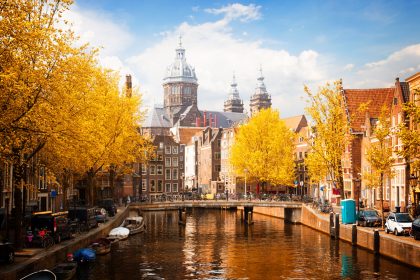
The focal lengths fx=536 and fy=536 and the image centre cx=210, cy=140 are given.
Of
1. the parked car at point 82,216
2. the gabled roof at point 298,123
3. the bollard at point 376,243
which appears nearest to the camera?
the bollard at point 376,243

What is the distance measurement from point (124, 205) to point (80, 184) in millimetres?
7598

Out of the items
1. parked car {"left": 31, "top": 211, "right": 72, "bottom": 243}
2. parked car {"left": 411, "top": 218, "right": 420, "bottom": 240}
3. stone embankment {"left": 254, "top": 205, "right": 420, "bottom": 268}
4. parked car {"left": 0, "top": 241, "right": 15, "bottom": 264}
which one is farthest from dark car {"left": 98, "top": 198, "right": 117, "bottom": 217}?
parked car {"left": 411, "top": 218, "right": 420, "bottom": 240}

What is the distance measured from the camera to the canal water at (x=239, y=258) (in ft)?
116

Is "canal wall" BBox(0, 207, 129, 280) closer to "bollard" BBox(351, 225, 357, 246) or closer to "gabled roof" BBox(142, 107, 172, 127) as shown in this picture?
"bollard" BBox(351, 225, 357, 246)

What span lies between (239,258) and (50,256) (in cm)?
1596

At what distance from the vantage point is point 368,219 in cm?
4922

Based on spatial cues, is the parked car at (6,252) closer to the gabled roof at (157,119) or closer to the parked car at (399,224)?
the parked car at (399,224)

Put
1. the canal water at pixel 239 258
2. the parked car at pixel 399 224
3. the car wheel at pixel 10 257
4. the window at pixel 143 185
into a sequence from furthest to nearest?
the window at pixel 143 185 < the parked car at pixel 399 224 < the canal water at pixel 239 258 < the car wheel at pixel 10 257

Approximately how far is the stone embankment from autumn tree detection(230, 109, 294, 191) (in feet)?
60.3

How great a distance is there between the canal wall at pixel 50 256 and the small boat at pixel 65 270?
0.67 metres

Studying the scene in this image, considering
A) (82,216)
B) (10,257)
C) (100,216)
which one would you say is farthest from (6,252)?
(100,216)

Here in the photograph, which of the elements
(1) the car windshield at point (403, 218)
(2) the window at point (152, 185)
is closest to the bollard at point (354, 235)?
(1) the car windshield at point (403, 218)

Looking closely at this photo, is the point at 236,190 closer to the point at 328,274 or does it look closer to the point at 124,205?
the point at 124,205

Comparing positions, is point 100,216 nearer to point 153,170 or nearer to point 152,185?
point 152,185
